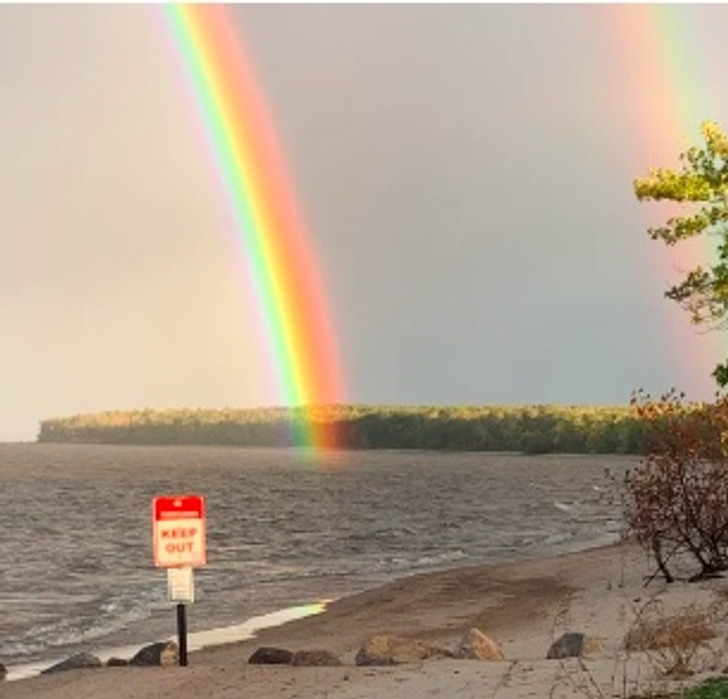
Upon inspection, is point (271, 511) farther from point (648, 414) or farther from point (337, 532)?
point (648, 414)

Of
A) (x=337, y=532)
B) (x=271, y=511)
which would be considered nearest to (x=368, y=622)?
(x=337, y=532)

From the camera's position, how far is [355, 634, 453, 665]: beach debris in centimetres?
1739

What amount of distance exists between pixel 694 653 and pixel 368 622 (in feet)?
44.1

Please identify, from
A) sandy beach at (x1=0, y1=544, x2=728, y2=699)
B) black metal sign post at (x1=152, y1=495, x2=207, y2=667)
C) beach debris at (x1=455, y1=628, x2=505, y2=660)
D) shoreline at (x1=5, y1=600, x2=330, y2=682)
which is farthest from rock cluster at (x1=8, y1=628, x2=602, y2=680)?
shoreline at (x1=5, y1=600, x2=330, y2=682)

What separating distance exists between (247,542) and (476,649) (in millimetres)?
39593

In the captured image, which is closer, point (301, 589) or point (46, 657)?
point (46, 657)

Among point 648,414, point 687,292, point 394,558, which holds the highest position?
point 687,292

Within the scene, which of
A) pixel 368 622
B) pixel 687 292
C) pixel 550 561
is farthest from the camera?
pixel 550 561

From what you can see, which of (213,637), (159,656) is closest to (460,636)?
(213,637)

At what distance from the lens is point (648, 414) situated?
91.7 ft

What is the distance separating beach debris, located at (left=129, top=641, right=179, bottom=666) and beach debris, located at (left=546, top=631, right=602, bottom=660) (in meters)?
5.80

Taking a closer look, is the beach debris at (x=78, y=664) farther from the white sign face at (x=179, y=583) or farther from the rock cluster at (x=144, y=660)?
the white sign face at (x=179, y=583)

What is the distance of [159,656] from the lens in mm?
20156

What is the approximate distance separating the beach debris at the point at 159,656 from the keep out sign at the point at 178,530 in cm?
253
